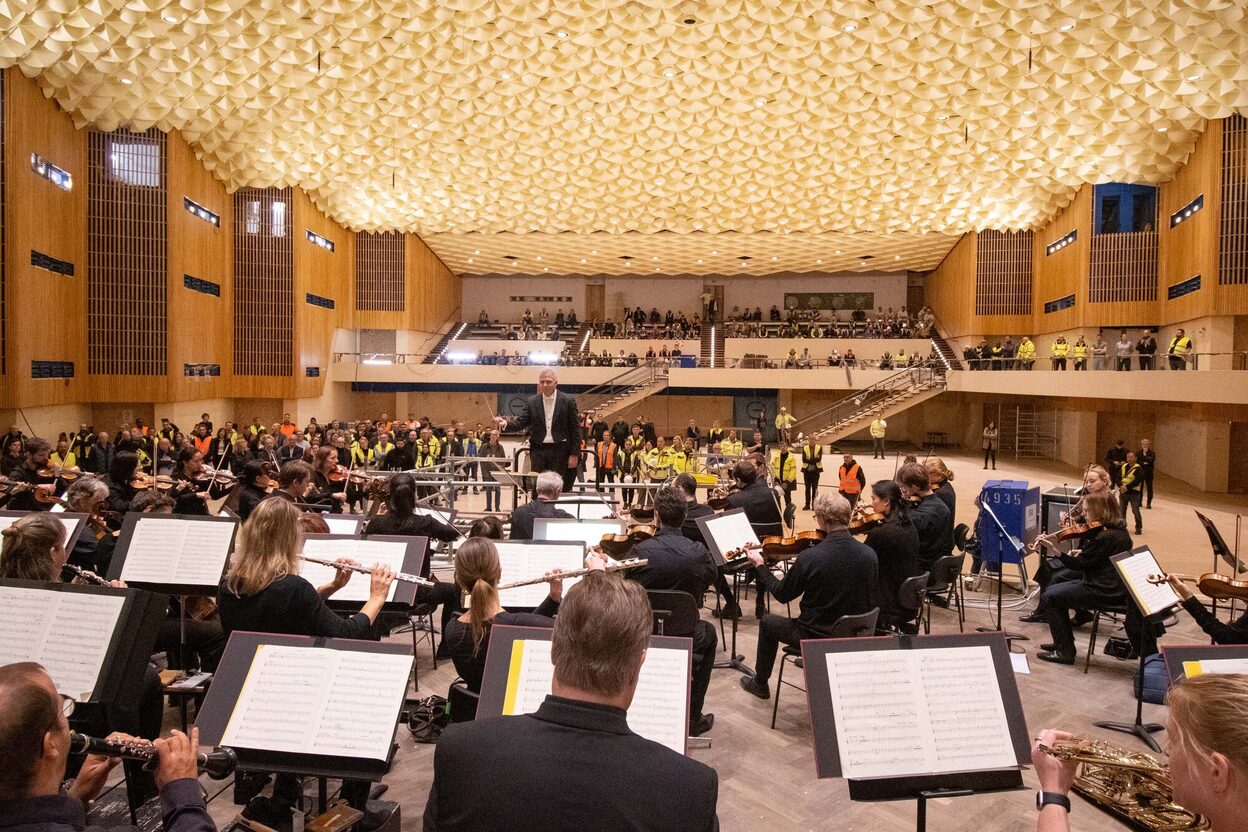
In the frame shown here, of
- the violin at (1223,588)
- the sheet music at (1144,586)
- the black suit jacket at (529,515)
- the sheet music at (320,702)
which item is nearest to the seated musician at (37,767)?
the sheet music at (320,702)

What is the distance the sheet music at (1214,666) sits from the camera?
2982mm

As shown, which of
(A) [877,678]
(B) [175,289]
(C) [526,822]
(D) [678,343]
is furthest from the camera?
(D) [678,343]

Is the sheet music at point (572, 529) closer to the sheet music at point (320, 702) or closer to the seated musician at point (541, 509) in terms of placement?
the seated musician at point (541, 509)

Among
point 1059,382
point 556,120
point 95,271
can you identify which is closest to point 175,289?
point 95,271

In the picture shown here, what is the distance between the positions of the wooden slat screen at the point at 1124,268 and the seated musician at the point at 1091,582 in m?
17.4

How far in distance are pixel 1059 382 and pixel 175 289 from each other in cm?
2157

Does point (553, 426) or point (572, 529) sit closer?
point (572, 529)

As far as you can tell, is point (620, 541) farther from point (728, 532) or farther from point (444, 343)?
point (444, 343)

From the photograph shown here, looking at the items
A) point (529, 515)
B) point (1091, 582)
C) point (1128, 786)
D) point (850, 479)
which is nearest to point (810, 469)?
point (850, 479)

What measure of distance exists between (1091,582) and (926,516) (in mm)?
1318

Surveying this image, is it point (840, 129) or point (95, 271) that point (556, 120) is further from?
point (95, 271)

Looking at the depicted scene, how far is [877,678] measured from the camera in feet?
8.84

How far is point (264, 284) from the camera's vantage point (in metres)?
21.7

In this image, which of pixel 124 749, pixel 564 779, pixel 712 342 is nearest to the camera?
pixel 564 779
